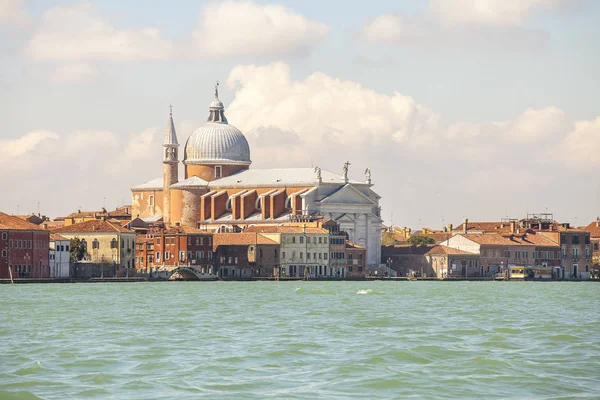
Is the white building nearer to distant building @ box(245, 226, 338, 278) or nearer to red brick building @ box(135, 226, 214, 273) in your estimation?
red brick building @ box(135, 226, 214, 273)

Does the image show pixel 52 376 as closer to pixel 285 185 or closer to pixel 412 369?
pixel 412 369

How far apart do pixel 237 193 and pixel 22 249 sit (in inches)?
1125

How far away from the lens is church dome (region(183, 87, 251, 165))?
324ft

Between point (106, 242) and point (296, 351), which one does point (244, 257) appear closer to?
point (106, 242)

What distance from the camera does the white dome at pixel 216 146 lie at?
324ft

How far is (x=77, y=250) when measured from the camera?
7688cm

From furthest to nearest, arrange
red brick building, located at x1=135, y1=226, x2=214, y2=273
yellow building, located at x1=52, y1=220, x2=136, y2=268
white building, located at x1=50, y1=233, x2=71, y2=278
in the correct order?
red brick building, located at x1=135, y1=226, x2=214, y2=273, yellow building, located at x1=52, y1=220, x2=136, y2=268, white building, located at x1=50, y1=233, x2=71, y2=278

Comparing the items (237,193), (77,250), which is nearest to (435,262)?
(237,193)

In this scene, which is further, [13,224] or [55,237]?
[55,237]

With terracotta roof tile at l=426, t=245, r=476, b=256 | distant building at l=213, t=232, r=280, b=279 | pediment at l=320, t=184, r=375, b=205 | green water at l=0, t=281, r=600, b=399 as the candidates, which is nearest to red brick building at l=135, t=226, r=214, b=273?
distant building at l=213, t=232, r=280, b=279

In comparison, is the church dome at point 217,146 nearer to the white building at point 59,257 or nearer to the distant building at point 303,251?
the distant building at point 303,251

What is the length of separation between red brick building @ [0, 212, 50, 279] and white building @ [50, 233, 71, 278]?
2.18m

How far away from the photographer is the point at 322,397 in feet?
68.3

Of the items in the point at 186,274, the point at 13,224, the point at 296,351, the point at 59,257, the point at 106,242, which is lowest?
the point at 296,351
